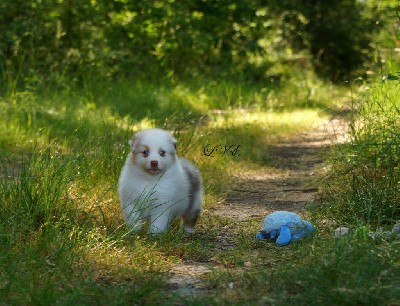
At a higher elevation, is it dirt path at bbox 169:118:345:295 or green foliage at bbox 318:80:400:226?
green foliage at bbox 318:80:400:226

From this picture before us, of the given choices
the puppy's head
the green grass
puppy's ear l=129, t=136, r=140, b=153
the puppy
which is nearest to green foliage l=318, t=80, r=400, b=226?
the green grass

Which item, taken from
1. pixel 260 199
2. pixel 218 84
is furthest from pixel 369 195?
pixel 218 84

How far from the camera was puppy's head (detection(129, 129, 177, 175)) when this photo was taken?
17.0 feet

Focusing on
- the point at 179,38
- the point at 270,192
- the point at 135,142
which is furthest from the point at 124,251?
the point at 179,38

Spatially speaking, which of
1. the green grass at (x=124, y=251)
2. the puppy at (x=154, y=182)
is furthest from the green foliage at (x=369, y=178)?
the puppy at (x=154, y=182)

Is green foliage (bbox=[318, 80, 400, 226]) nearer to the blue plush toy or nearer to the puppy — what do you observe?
the blue plush toy

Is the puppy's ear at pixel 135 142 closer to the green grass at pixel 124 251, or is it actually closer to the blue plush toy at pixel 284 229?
the green grass at pixel 124 251

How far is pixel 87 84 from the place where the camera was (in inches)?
447

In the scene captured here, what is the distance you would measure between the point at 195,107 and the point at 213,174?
13.1 feet

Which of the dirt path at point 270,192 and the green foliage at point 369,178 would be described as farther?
the green foliage at point 369,178
